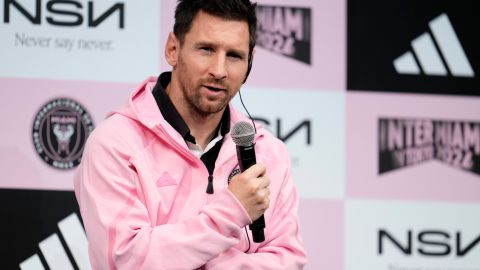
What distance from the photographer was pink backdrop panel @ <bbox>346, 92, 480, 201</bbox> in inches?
134

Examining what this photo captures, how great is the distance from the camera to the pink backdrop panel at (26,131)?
309 centimetres

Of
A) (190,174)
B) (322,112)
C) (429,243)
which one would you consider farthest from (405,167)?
(190,174)

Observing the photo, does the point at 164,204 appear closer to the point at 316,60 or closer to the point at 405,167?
the point at 316,60

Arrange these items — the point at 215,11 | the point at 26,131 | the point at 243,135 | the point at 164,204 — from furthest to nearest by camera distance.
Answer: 1. the point at 26,131
2. the point at 215,11
3. the point at 164,204
4. the point at 243,135

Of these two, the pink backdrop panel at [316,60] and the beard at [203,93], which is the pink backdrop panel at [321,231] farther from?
the beard at [203,93]

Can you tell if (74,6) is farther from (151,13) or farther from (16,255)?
(16,255)

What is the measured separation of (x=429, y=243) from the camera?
11.3 ft

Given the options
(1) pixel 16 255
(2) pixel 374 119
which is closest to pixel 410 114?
(2) pixel 374 119

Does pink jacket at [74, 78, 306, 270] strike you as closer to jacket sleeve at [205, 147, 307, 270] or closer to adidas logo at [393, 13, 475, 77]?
jacket sleeve at [205, 147, 307, 270]

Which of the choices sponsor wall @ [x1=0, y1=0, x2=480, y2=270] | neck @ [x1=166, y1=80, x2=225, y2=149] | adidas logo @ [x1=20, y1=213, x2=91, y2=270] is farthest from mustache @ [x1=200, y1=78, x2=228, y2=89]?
adidas logo @ [x1=20, y1=213, x2=91, y2=270]

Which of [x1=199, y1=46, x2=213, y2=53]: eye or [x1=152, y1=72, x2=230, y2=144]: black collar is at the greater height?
[x1=199, y1=46, x2=213, y2=53]: eye

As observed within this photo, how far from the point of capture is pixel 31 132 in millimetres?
3107

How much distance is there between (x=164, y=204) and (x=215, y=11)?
22.9 inches

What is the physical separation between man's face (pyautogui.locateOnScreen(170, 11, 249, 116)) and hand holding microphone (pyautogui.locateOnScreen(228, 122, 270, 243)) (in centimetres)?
25
